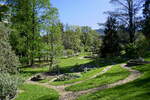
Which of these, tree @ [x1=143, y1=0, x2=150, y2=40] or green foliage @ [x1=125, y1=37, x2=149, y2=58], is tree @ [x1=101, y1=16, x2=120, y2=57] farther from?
tree @ [x1=143, y1=0, x2=150, y2=40]

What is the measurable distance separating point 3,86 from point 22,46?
16.2m

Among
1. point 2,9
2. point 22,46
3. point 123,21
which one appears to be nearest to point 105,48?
point 123,21

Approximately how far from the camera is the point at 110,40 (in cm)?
3106

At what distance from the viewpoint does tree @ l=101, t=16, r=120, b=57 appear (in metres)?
31.1

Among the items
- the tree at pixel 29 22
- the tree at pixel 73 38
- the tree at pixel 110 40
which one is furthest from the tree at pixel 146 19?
the tree at pixel 73 38

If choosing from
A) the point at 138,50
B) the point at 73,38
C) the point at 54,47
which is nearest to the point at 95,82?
the point at 138,50

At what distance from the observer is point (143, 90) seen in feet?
27.7

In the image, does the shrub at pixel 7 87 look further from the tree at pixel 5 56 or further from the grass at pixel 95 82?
the grass at pixel 95 82

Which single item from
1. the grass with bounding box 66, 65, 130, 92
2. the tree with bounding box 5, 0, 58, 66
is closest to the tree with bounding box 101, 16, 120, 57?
the tree with bounding box 5, 0, 58, 66

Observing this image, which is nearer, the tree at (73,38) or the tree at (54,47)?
the tree at (54,47)

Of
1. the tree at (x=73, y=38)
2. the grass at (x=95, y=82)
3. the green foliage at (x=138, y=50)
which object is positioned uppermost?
the tree at (x=73, y=38)

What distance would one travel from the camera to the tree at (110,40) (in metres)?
31.1

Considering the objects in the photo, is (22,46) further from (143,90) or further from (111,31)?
(143,90)

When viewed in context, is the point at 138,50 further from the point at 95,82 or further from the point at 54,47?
the point at 95,82
